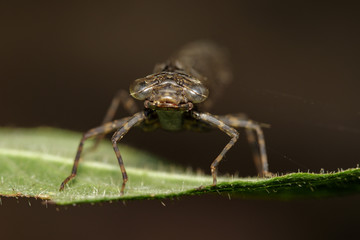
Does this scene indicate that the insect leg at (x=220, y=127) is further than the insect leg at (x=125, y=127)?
No

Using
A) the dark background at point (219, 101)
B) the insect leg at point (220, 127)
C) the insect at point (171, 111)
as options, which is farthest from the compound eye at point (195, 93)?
the dark background at point (219, 101)

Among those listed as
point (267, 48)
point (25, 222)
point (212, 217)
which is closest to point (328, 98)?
point (267, 48)

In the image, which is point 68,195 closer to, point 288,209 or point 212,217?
point 212,217

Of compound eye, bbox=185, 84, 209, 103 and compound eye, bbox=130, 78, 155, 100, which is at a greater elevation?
compound eye, bbox=185, 84, 209, 103

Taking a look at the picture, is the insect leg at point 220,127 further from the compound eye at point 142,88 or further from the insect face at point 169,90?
the compound eye at point 142,88

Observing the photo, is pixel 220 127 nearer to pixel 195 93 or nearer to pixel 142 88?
→ pixel 195 93

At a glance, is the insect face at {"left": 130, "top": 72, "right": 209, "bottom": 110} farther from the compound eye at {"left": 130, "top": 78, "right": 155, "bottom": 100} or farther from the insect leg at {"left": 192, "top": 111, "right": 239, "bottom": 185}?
the insect leg at {"left": 192, "top": 111, "right": 239, "bottom": 185}

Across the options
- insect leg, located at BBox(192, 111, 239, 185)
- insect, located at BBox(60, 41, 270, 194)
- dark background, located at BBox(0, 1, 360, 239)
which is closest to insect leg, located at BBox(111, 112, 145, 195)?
insect, located at BBox(60, 41, 270, 194)

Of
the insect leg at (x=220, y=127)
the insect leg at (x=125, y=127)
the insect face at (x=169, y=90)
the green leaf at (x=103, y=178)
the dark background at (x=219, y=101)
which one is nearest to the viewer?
the green leaf at (x=103, y=178)
